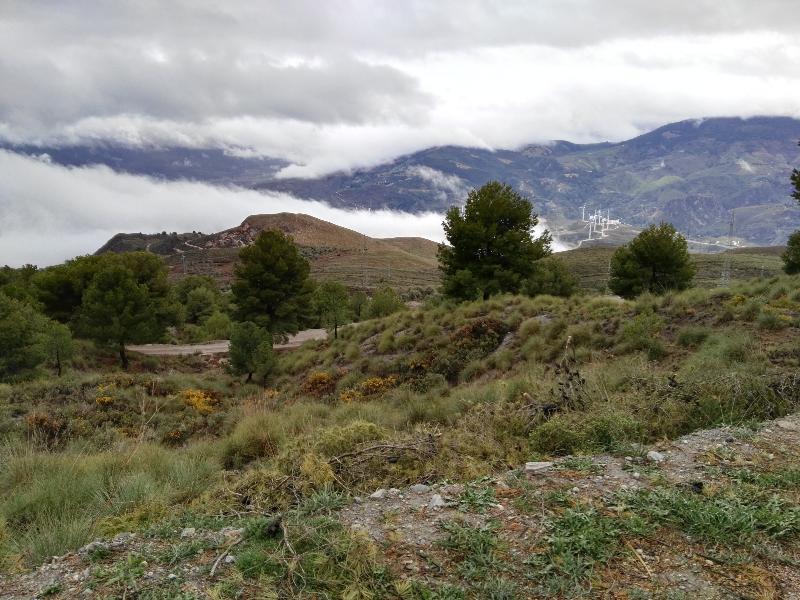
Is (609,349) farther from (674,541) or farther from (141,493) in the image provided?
(141,493)

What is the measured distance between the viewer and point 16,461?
554cm

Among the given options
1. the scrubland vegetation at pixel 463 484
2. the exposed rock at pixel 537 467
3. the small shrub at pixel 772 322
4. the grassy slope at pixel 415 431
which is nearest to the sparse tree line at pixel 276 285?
the grassy slope at pixel 415 431

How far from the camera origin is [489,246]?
27.1m

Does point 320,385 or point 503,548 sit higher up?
point 503,548

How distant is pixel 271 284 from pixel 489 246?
14112 millimetres

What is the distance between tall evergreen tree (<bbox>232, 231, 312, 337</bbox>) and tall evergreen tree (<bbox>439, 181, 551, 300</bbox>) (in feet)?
35.0

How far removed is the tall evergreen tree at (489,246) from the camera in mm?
26375

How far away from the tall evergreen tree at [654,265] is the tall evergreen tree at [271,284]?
20.9 m

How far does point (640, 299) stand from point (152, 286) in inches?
1454

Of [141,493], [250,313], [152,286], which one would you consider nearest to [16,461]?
[141,493]

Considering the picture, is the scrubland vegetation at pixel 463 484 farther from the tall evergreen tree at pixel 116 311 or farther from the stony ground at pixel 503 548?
the tall evergreen tree at pixel 116 311

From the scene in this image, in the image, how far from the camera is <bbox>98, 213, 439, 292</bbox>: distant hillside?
124250mm

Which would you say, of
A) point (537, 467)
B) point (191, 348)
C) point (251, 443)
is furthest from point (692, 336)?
point (191, 348)

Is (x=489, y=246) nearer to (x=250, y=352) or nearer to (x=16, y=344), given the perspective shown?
(x=250, y=352)
